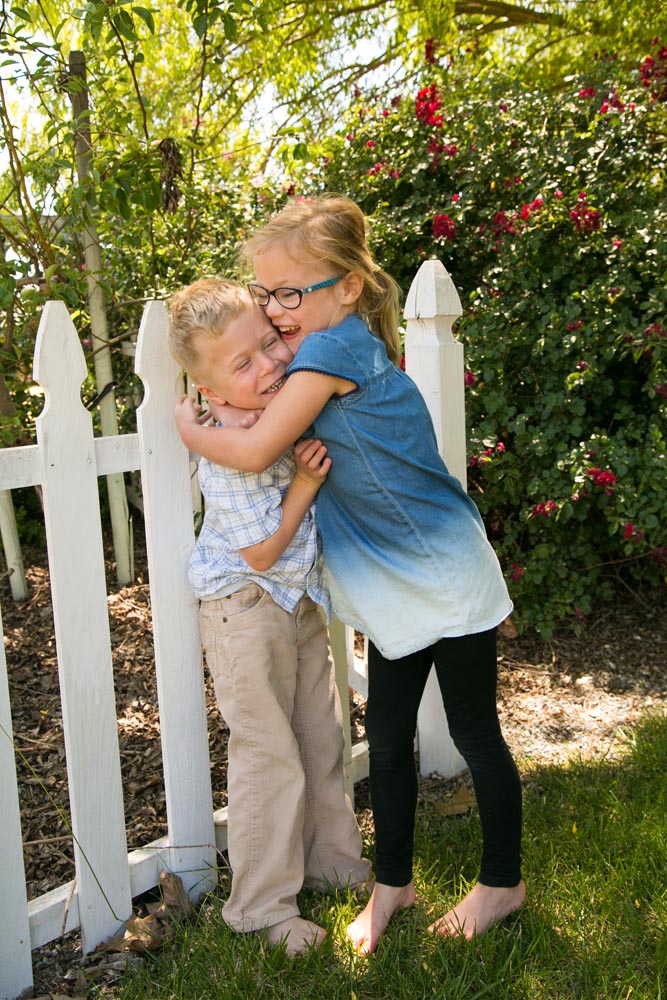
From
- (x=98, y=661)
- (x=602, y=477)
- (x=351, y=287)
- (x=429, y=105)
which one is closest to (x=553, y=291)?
(x=602, y=477)

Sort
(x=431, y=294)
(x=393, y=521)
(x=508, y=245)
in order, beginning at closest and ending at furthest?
(x=393, y=521)
(x=431, y=294)
(x=508, y=245)

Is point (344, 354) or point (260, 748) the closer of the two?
point (344, 354)

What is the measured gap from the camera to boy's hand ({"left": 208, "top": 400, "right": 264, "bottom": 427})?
6.15 ft

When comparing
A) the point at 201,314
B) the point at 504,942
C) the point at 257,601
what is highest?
the point at 201,314

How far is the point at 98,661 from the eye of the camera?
1956 mm

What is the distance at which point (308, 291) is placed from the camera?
6.02ft

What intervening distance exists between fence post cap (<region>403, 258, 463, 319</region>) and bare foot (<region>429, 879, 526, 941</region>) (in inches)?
57.7

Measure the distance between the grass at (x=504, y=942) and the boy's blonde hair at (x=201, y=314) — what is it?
4.22 ft

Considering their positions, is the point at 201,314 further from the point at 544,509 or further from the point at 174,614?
the point at 544,509

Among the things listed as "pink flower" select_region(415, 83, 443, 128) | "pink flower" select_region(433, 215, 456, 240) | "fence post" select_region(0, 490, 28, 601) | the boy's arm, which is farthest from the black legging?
"pink flower" select_region(415, 83, 443, 128)

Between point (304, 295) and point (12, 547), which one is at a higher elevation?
point (304, 295)

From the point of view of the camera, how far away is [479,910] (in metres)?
1.96

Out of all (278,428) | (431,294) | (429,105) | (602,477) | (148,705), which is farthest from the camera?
(429,105)

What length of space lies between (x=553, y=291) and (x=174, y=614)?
2368 mm
